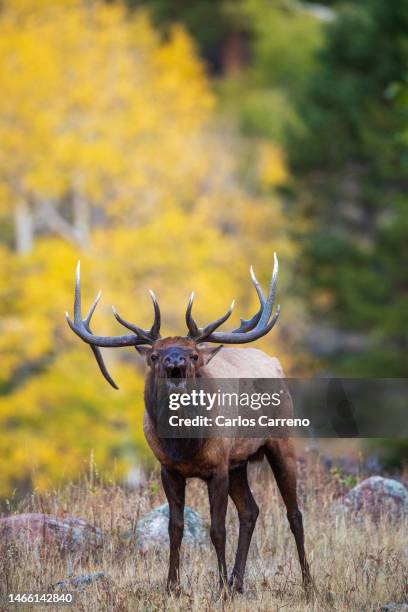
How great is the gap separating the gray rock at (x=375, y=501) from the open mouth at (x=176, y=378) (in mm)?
2653

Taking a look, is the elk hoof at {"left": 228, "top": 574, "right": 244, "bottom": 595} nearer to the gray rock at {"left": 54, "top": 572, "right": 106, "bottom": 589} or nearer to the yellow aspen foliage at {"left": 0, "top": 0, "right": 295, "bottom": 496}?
the gray rock at {"left": 54, "top": 572, "right": 106, "bottom": 589}

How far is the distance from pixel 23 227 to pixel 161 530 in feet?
63.7

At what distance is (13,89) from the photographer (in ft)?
87.2

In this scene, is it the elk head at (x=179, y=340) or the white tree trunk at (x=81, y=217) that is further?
the white tree trunk at (x=81, y=217)

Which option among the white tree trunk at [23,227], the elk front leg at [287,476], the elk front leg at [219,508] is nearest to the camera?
the elk front leg at [219,508]

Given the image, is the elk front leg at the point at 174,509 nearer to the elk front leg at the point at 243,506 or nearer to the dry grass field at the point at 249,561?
the dry grass field at the point at 249,561

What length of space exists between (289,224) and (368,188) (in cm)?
288

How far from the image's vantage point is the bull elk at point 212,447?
7.70 metres

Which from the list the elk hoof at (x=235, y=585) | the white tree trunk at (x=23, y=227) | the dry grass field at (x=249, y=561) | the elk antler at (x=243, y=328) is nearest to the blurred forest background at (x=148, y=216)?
the white tree trunk at (x=23, y=227)

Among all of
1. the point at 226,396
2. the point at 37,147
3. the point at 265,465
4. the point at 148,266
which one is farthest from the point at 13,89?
the point at 226,396

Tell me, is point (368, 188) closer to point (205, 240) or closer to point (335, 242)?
point (335, 242)

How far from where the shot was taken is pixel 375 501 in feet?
32.6

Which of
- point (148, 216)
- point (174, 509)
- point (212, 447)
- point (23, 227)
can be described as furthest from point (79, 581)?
point (148, 216)

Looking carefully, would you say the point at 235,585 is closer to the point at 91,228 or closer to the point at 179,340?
the point at 179,340
